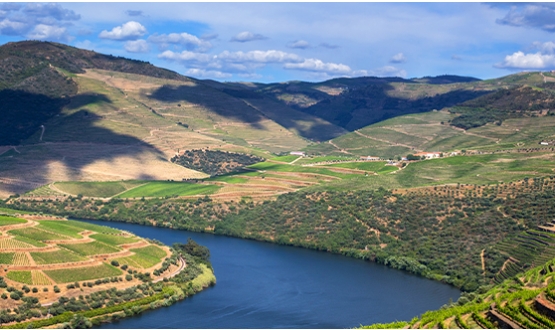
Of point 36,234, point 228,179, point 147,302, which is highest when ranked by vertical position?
point 228,179

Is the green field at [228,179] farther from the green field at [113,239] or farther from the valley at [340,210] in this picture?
the green field at [113,239]

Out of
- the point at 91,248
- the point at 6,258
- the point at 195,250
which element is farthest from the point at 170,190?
the point at 6,258

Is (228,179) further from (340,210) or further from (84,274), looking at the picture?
(84,274)

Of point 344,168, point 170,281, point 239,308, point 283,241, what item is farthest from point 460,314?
point 344,168

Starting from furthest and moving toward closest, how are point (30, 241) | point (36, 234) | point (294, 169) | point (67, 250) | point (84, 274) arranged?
point (294, 169) < point (36, 234) < point (67, 250) < point (30, 241) < point (84, 274)

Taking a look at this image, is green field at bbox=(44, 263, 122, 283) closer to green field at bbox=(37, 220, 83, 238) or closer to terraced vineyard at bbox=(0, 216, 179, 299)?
terraced vineyard at bbox=(0, 216, 179, 299)

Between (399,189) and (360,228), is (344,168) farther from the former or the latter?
(360,228)
